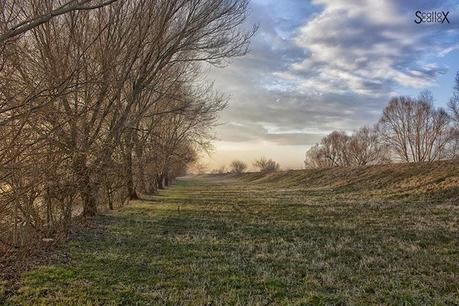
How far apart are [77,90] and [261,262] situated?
4.47 m

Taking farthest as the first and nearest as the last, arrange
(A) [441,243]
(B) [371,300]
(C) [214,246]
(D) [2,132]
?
(C) [214,246], (A) [441,243], (D) [2,132], (B) [371,300]

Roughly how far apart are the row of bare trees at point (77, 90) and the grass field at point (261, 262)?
→ 4.26ft

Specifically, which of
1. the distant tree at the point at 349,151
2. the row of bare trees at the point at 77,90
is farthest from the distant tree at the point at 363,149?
the row of bare trees at the point at 77,90

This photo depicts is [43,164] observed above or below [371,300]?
above

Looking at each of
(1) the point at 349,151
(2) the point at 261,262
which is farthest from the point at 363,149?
(2) the point at 261,262

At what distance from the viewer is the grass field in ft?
18.5

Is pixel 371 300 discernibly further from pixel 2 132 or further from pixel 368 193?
pixel 368 193

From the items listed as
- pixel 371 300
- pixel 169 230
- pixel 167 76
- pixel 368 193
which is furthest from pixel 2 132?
pixel 368 193

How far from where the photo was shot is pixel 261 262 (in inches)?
300

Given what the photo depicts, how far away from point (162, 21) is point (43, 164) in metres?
7.75

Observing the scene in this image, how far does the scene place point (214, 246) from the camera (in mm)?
9305

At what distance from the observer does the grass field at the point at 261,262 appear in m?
5.64

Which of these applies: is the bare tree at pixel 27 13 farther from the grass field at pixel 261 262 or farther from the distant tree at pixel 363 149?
the distant tree at pixel 363 149

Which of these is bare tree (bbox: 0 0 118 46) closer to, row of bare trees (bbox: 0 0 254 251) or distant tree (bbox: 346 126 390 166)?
row of bare trees (bbox: 0 0 254 251)
